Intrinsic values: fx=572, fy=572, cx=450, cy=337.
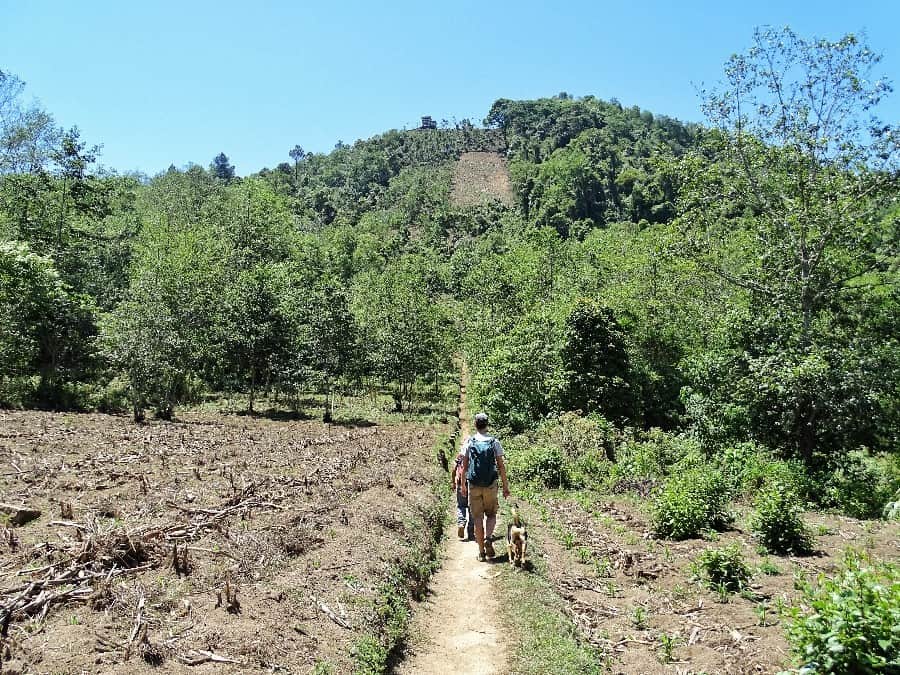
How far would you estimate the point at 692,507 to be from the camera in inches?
445

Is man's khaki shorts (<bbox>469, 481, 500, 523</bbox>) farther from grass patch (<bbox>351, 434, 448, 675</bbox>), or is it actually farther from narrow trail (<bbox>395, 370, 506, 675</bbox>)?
grass patch (<bbox>351, 434, 448, 675</bbox>)

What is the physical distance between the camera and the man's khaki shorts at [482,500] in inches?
409

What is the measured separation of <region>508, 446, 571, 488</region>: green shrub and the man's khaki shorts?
295 inches

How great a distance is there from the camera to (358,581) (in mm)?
8875

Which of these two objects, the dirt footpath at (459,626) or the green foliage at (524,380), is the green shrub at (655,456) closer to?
the green foliage at (524,380)

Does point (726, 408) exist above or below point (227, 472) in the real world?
above

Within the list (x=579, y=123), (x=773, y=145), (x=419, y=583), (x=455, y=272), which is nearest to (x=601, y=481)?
(x=419, y=583)

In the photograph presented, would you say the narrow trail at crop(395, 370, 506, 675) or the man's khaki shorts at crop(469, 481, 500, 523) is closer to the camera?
the narrow trail at crop(395, 370, 506, 675)

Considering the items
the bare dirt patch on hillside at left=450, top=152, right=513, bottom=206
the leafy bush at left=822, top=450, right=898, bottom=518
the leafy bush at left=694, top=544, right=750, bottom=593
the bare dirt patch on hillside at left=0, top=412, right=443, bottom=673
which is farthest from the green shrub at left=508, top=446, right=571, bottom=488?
Answer: the bare dirt patch on hillside at left=450, top=152, right=513, bottom=206

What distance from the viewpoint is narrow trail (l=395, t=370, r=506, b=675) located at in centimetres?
753

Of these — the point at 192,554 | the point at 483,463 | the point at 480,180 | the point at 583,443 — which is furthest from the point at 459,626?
the point at 480,180

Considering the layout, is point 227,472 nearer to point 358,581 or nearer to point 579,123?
point 358,581

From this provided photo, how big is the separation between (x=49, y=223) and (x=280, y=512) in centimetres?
4072

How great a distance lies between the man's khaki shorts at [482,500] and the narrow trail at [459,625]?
97cm
